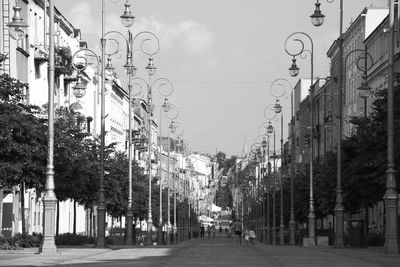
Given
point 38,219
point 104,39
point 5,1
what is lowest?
point 38,219

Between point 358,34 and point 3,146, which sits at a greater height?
point 358,34

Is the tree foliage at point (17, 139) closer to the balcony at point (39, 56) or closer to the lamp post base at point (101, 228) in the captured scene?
the lamp post base at point (101, 228)

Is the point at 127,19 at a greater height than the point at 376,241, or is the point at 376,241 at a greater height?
the point at 127,19

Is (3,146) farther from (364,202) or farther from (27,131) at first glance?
(364,202)

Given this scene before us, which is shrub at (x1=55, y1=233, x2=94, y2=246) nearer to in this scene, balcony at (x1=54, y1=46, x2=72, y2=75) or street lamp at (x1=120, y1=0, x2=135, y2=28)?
street lamp at (x1=120, y1=0, x2=135, y2=28)

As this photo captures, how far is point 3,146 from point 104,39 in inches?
445

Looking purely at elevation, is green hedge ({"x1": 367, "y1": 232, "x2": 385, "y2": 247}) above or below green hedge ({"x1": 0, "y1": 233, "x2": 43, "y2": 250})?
below

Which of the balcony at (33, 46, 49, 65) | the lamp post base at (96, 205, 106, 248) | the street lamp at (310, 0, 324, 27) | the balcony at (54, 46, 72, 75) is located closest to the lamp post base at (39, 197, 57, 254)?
the lamp post base at (96, 205, 106, 248)

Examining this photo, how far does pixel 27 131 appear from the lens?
1730 inches

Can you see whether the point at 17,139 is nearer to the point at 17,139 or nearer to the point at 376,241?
the point at 17,139

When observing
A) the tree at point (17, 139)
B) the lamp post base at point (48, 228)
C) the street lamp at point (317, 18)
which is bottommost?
the lamp post base at point (48, 228)

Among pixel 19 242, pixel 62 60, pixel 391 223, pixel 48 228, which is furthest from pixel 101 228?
pixel 62 60

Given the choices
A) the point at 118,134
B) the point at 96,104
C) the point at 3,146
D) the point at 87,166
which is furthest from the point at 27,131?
the point at 118,134

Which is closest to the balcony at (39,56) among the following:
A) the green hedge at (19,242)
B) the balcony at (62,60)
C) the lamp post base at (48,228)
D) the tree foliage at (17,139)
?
the balcony at (62,60)
